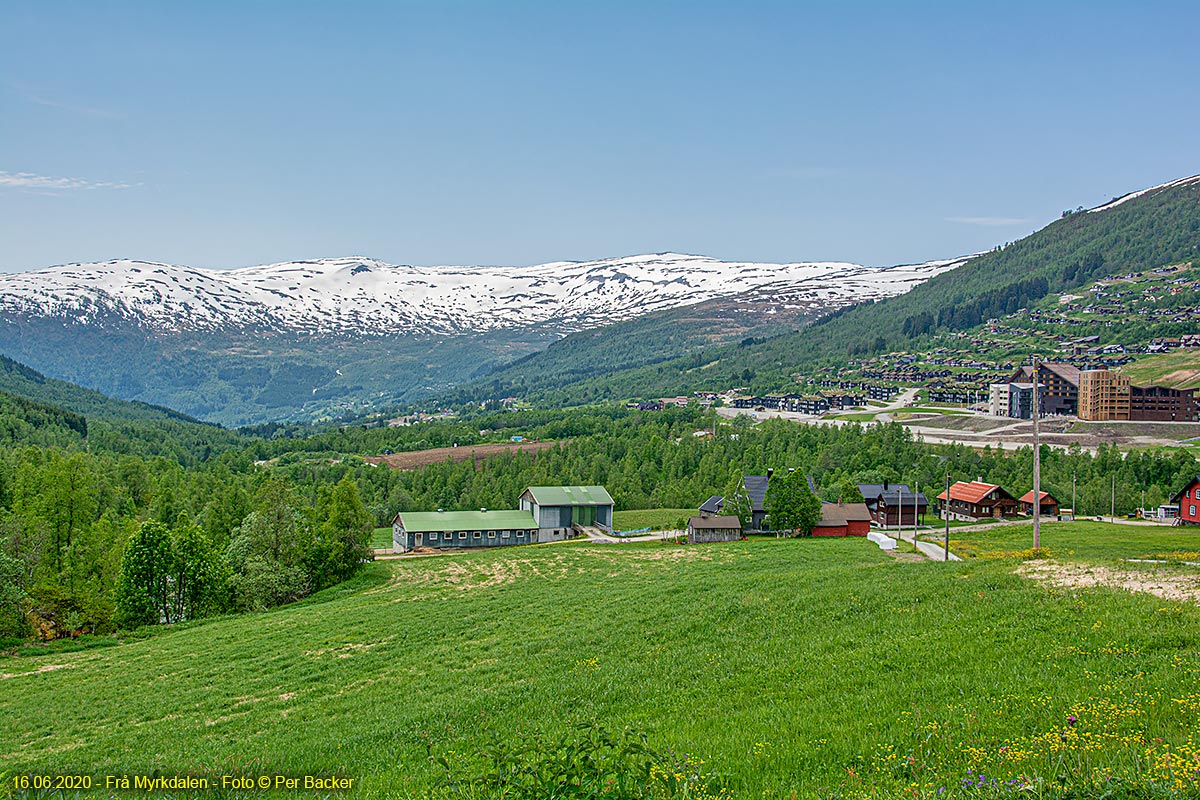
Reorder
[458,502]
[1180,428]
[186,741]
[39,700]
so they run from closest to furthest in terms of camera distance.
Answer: [186,741] → [39,700] → [458,502] → [1180,428]

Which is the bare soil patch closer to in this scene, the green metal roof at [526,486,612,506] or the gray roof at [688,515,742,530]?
the gray roof at [688,515,742,530]

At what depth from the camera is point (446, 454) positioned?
143250 mm

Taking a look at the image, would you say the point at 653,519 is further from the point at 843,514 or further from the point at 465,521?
the point at 843,514

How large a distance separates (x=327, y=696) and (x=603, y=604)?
1420 cm

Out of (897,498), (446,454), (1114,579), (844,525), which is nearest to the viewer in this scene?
(1114,579)

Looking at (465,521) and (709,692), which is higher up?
(709,692)

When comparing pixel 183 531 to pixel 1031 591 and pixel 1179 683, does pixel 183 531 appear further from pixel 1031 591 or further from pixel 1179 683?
pixel 1179 683

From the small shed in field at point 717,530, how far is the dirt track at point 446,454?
58.7 m

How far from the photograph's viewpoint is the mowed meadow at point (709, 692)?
420 inches

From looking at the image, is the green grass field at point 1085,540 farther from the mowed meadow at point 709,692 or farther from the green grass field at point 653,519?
the green grass field at point 653,519

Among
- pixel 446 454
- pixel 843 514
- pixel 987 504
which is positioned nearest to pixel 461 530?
pixel 843 514

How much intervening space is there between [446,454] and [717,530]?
272 ft

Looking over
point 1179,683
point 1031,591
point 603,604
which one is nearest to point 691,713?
point 1179,683

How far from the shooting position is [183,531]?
158ft
